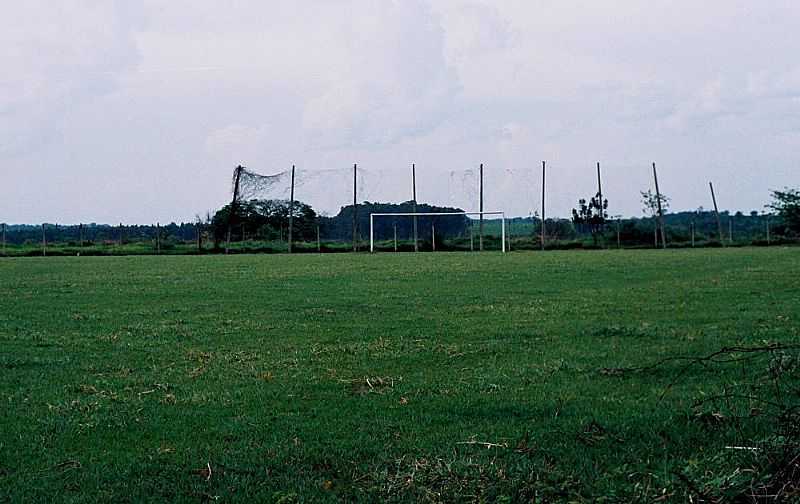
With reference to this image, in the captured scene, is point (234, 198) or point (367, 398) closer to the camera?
point (367, 398)

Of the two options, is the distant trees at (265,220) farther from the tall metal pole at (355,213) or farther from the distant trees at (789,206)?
the distant trees at (789,206)

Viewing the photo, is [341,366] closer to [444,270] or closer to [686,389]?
[686,389]

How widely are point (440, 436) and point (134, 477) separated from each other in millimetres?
1583

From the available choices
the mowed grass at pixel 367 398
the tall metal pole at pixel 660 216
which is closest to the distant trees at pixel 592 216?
the tall metal pole at pixel 660 216

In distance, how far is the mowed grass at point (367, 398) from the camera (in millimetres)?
4266

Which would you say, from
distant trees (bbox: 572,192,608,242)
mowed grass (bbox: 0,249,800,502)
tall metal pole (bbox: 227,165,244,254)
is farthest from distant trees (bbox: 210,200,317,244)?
mowed grass (bbox: 0,249,800,502)

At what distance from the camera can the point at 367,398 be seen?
19.9ft

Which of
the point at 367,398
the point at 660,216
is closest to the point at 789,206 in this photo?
the point at 660,216

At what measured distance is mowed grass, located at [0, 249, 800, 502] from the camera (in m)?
4.27

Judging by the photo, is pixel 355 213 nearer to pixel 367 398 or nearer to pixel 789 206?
pixel 789 206

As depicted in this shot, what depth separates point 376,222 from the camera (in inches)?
1757

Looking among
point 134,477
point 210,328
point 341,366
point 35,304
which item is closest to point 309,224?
point 35,304

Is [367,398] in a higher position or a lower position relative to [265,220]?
lower

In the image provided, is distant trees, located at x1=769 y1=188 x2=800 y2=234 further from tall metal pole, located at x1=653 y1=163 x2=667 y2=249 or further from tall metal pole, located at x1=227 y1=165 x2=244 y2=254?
tall metal pole, located at x1=227 y1=165 x2=244 y2=254
